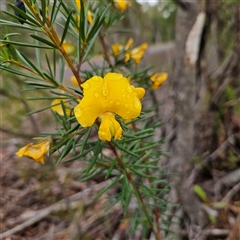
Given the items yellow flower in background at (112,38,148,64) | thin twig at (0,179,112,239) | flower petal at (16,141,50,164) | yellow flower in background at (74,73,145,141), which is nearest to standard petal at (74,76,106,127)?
yellow flower in background at (74,73,145,141)

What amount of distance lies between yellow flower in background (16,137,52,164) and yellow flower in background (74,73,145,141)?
5.8 inches

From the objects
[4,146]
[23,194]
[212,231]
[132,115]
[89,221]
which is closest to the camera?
[132,115]

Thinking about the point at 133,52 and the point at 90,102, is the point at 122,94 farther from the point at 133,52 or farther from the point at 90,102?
the point at 133,52

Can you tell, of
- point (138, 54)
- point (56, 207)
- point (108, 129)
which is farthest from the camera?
point (56, 207)

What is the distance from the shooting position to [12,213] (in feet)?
5.22

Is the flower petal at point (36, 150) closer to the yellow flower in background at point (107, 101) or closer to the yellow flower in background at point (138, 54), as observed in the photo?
the yellow flower in background at point (107, 101)

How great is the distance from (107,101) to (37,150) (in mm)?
214

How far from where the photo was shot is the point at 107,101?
1.88 feet

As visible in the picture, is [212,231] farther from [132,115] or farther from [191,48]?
[132,115]

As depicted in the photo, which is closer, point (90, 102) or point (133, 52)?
point (90, 102)

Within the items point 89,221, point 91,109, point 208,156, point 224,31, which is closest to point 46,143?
point 91,109

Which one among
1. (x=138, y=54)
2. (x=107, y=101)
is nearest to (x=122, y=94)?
(x=107, y=101)

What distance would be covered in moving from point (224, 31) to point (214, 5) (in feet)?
1.18

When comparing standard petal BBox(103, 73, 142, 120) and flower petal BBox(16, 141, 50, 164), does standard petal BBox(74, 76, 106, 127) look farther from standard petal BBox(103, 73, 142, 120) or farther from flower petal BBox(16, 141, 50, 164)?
flower petal BBox(16, 141, 50, 164)
